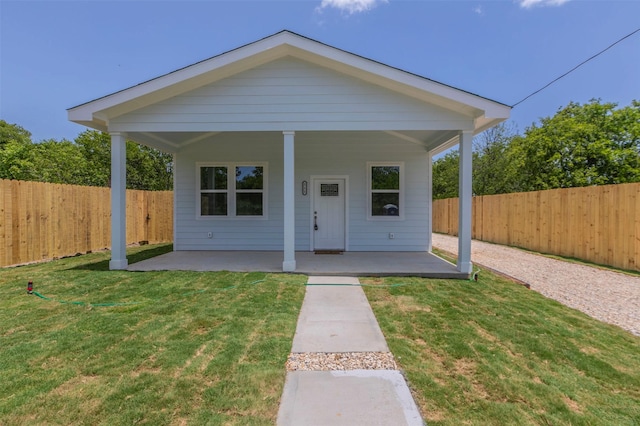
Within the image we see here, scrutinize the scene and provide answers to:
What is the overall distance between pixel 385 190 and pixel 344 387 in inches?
274

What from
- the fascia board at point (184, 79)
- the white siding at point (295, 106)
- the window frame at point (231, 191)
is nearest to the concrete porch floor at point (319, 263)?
the window frame at point (231, 191)

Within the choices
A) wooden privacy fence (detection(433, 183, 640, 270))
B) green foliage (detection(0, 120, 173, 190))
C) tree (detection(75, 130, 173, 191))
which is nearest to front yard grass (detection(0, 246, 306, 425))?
wooden privacy fence (detection(433, 183, 640, 270))

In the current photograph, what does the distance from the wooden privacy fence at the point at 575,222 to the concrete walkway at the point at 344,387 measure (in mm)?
7273

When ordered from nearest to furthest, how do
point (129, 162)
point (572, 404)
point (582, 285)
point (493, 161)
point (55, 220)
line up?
1. point (572, 404)
2. point (582, 285)
3. point (55, 220)
4. point (129, 162)
5. point (493, 161)

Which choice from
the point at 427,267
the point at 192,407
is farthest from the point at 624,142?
the point at 192,407

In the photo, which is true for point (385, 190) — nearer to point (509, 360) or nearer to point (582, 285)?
point (582, 285)

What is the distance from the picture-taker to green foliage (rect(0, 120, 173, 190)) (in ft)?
59.2

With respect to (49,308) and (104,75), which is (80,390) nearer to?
(49,308)

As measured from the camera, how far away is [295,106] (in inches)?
252

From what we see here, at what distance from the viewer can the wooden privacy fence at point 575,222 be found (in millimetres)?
7520

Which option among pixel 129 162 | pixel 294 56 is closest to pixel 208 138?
pixel 294 56

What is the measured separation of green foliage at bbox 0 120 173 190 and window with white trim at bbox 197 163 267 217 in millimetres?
13049

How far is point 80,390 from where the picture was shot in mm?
2477

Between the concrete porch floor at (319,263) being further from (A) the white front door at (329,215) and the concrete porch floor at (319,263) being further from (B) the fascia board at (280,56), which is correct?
(B) the fascia board at (280,56)
